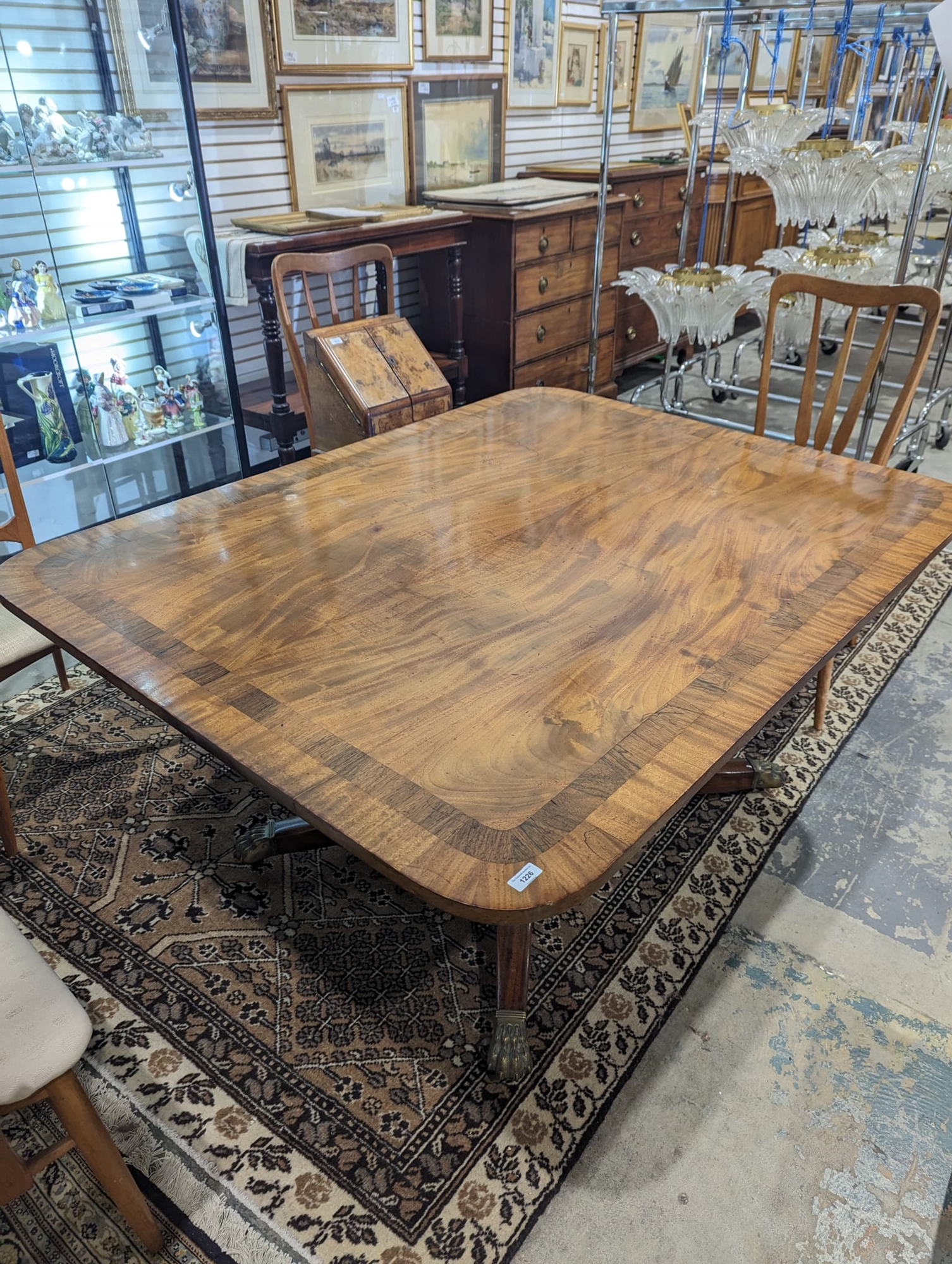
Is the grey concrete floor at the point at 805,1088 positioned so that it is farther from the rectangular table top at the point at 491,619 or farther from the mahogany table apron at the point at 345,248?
the mahogany table apron at the point at 345,248

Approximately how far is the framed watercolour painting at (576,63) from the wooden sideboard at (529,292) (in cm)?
87

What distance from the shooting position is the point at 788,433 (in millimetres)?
4160

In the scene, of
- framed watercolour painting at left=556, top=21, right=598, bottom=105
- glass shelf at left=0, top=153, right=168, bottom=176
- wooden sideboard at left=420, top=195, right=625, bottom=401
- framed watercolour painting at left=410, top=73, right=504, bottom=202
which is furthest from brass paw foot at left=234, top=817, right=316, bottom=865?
framed watercolour painting at left=556, top=21, right=598, bottom=105

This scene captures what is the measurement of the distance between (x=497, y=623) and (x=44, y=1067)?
783mm

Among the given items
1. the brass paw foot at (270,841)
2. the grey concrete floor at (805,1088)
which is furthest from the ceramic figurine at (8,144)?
the grey concrete floor at (805,1088)

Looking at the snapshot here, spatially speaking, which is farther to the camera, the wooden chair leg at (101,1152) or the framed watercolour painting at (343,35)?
the framed watercolour painting at (343,35)

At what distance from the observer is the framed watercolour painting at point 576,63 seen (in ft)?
14.2

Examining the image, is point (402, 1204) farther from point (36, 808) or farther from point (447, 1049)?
point (36, 808)

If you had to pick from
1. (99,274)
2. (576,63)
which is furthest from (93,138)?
(576,63)

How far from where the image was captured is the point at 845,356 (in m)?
2.15

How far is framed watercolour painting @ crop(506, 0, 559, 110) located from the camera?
13.2ft

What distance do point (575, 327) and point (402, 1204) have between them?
12.2 feet

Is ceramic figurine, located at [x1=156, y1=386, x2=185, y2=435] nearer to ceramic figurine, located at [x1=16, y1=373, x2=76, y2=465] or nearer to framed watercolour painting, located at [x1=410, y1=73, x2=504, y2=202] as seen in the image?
ceramic figurine, located at [x1=16, y1=373, x2=76, y2=465]

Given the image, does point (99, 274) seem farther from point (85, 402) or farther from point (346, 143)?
point (346, 143)
